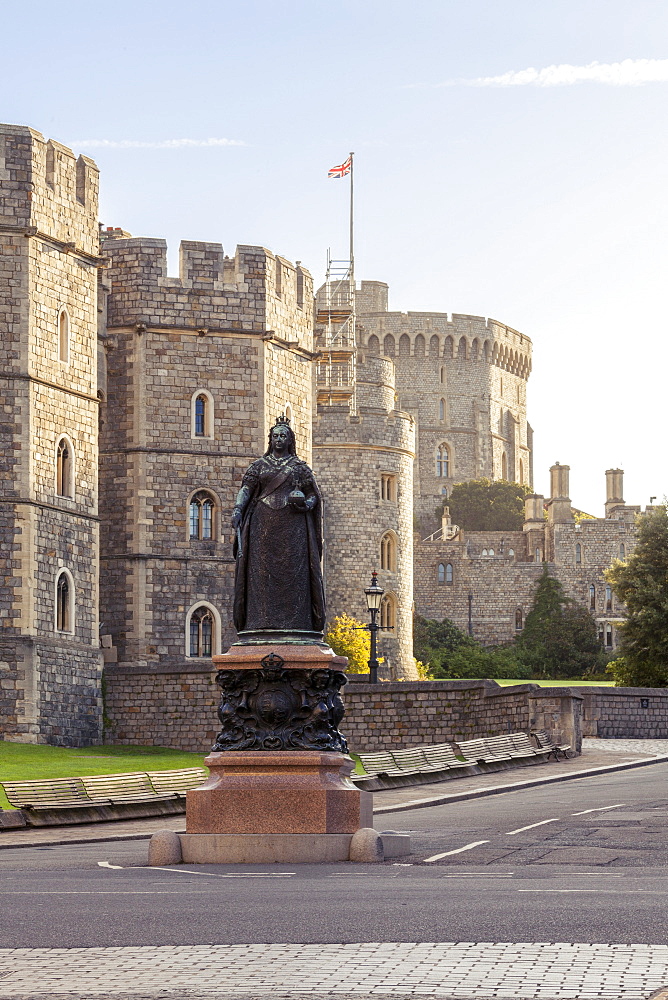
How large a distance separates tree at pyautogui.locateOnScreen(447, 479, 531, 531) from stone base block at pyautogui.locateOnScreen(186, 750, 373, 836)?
9748 centimetres

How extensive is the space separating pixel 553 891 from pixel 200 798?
4667 millimetres

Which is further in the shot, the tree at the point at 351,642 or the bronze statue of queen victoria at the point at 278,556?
the tree at the point at 351,642

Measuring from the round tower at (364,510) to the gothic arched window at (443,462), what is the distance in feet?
189

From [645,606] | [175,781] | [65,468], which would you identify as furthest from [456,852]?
[645,606]

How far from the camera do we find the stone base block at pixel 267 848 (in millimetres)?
16234

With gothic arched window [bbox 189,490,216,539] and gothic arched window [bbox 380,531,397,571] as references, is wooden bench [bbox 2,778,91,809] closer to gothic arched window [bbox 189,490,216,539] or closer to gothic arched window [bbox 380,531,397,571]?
gothic arched window [bbox 189,490,216,539]

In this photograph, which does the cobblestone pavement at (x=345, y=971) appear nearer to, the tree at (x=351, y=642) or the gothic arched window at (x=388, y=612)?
the tree at (x=351, y=642)

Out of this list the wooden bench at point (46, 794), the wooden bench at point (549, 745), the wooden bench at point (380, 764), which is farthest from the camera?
the wooden bench at point (549, 745)

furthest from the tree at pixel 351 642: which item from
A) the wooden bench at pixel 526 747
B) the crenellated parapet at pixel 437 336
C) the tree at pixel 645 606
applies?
the crenellated parapet at pixel 437 336

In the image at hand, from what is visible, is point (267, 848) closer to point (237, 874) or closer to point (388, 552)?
point (237, 874)

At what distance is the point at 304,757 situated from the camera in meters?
16.8

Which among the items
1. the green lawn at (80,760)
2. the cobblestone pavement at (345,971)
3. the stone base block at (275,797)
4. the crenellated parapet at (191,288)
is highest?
the crenellated parapet at (191,288)

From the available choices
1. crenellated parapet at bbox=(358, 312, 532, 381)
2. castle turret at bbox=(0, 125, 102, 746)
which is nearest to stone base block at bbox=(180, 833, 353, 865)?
castle turret at bbox=(0, 125, 102, 746)

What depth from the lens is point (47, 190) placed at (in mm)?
41812
